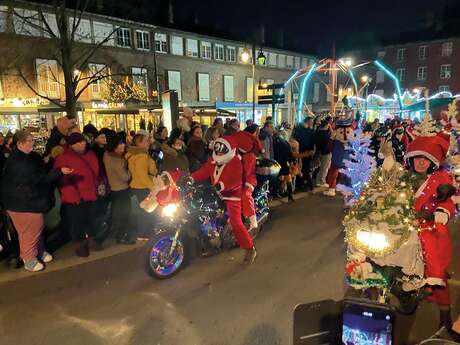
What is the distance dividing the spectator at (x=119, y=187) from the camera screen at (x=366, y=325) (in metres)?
4.25

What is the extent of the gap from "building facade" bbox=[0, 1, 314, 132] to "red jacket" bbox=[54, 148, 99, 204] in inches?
326

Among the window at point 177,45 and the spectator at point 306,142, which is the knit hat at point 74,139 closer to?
the spectator at point 306,142

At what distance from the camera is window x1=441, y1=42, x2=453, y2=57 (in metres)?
44.5

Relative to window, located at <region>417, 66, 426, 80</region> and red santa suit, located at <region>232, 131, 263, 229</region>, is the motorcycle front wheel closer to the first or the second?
A: red santa suit, located at <region>232, 131, 263, 229</region>

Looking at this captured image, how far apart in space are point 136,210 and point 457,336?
499 centimetres

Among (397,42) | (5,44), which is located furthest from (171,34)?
(397,42)

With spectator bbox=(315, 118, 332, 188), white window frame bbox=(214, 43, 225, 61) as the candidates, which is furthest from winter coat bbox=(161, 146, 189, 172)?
white window frame bbox=(214, 43, 225, 61)

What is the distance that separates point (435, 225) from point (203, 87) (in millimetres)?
31693

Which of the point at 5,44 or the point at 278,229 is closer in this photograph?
the point at 278,229

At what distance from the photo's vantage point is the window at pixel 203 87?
33094 millimetres

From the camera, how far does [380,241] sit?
293 cm

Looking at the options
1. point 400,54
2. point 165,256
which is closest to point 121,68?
point 165,256

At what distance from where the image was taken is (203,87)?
33.5 meters

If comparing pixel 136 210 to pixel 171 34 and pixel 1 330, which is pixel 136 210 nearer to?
pixel 1 330
